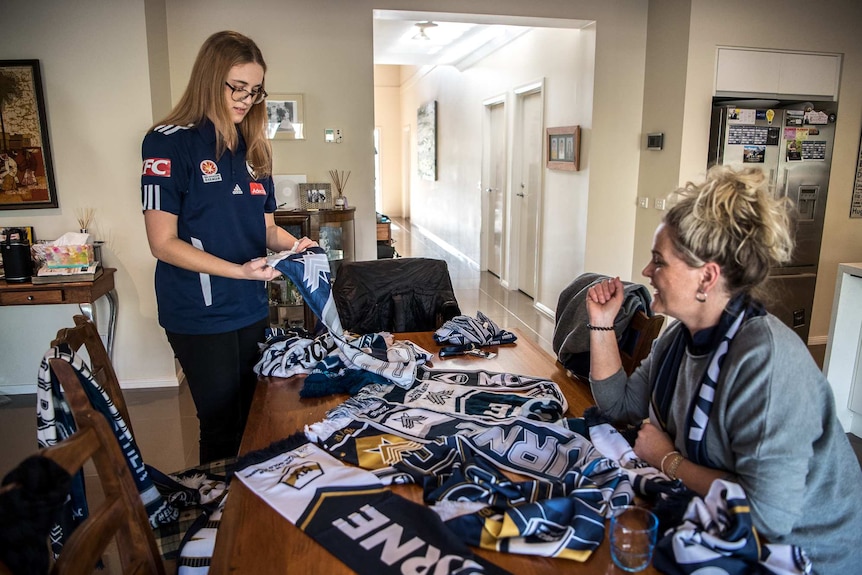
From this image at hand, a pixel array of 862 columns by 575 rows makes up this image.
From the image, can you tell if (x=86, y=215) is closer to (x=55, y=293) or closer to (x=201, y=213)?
(x=55, y=293)

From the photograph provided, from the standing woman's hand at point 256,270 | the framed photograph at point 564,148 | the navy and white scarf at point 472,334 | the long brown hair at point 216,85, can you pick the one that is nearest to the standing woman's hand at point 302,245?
the standing woman's hand at point 256,270

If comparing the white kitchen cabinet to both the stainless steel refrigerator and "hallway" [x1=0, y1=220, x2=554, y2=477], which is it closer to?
the stainless steel refrigerator

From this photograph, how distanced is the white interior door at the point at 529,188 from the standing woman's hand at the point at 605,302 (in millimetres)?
4300

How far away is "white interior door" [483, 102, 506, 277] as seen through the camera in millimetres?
6875

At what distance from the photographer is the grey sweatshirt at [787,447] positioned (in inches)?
43.4

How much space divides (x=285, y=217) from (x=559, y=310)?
230cm

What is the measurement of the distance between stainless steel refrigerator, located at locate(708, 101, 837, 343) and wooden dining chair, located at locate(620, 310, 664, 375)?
2718mm

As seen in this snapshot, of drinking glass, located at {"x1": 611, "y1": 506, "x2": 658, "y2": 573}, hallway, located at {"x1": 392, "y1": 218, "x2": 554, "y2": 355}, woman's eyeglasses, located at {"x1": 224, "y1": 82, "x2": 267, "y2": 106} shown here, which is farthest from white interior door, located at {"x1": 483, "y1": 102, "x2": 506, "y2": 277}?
drinking glass, located at {"x1": 611, "y1": 506, "x2": 658, "y2": 573}

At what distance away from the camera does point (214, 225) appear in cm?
189

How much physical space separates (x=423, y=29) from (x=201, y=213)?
17.3 ft

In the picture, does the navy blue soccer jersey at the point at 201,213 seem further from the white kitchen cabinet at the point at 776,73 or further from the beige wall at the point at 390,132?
the beige wall at the point at 390,132

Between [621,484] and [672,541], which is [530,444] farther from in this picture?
[672,541]

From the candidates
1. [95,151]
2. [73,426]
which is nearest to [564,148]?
[95,151]

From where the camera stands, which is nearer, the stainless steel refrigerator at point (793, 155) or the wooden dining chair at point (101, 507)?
the wooden dining chair at point (101, 507)
